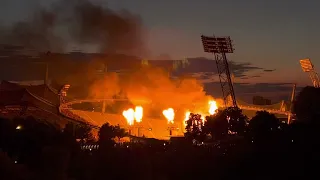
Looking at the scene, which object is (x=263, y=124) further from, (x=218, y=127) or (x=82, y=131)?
(x=82, y=131)

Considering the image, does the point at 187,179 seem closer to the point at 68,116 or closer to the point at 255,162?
the point at 255,162

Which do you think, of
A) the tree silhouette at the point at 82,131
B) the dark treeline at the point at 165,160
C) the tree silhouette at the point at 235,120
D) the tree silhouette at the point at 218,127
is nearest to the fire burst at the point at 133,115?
the tree silhouette at the point at 82,131

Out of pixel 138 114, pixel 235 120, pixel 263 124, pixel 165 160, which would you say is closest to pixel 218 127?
pixel 235 120

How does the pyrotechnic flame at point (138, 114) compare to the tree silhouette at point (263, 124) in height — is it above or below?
above

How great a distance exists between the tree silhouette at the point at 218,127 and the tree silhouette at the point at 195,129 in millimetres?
1032

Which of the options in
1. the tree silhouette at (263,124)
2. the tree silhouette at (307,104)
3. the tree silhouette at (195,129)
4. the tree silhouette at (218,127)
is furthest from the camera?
the tree silhouette at (218,127)

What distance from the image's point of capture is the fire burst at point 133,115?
7462 centimetres

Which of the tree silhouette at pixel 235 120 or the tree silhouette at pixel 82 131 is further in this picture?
the tree silhouette at pixel 82 131

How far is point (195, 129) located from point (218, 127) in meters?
3.27

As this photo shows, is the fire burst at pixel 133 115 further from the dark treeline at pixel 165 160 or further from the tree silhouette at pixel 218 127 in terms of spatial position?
the dark treeline at pixel 165 160

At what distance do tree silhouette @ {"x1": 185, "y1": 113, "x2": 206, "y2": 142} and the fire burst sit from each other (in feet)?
64.0

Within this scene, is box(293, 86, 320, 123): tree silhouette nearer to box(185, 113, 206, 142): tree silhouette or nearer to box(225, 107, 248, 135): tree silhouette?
box(225, 107, 248, 135): tree silhouette

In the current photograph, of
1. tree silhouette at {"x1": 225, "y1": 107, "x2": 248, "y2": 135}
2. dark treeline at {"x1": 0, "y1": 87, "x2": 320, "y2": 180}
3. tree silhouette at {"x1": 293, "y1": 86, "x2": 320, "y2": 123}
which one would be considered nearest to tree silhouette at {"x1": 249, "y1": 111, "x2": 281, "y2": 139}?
dark treeline at {"x1": 0, "y1": 87, "x2": 320, "y2": 180}

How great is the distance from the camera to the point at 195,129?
177 feet
